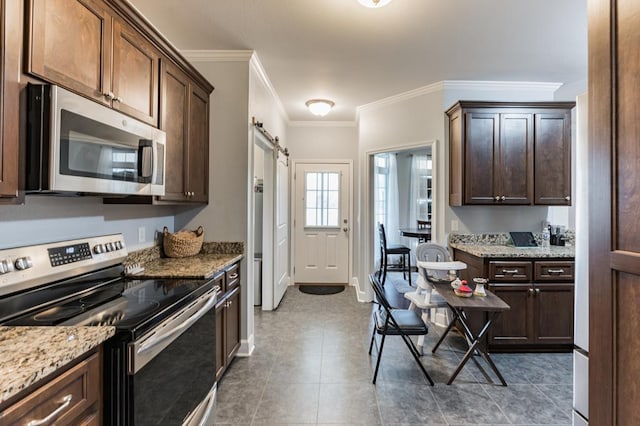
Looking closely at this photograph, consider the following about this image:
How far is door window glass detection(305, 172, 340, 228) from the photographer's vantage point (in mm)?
5074

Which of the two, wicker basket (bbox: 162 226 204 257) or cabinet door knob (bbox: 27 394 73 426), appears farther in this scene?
wicker basket (bbox: 162 226 204 257)

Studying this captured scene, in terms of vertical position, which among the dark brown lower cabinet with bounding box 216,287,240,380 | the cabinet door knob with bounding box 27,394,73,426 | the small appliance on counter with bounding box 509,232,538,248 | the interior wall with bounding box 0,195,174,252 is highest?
the interior wall with bounding box 0,195,174,252

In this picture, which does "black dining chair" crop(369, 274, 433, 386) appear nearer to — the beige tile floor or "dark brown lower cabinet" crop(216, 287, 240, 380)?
the beige tile floor

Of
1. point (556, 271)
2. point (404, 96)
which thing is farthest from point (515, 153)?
point (404, 96)

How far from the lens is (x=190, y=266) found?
2164 millimetres

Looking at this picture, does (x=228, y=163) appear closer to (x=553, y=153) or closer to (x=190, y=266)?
(x=190, y=266)

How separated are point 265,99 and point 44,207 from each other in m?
2.41

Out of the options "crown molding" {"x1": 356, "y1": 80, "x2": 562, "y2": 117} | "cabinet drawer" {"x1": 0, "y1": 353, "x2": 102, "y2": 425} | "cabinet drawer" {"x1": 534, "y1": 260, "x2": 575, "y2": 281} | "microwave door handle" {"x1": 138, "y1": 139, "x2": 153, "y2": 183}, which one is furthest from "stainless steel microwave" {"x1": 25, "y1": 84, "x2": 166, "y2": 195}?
"cabinet drawer" {"x1": 534, "y1": 260, "x2": 575, "y2": 281}

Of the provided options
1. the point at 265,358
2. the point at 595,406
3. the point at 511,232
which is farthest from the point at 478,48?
the point at 265,358

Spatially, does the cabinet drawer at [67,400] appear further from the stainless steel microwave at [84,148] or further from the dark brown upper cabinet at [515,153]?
the dark brown upper cabinet at [515,153]

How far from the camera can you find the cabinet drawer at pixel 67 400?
31.7 inches

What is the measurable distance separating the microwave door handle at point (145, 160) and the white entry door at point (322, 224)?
10.9ft

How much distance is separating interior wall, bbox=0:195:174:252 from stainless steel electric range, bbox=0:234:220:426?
0.29 feet

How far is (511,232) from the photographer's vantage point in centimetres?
338
